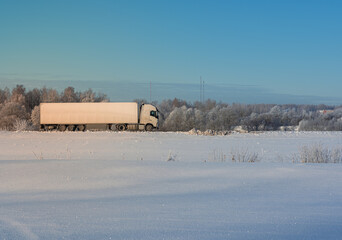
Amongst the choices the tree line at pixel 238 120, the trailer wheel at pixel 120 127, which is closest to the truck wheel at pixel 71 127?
the trailer wheel at pixel 120 127

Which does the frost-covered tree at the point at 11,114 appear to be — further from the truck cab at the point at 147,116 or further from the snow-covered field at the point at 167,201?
the snow-covered field at the point at 167,201

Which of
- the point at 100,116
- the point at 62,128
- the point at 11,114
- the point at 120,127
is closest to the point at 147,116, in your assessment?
the point at 120,127

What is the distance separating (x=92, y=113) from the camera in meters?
36.3

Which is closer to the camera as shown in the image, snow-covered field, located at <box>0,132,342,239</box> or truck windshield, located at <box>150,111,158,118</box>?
snow-covered field, located at <box>0,132,342,239</box>

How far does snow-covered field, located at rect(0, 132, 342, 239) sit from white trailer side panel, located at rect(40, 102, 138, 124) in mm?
25482

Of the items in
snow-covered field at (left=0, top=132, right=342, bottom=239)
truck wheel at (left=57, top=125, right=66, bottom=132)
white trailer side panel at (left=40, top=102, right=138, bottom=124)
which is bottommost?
truck wheel at (left=57, top=125, right=66, bottom=132)

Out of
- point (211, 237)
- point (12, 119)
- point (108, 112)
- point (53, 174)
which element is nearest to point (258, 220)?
point (211, 237)

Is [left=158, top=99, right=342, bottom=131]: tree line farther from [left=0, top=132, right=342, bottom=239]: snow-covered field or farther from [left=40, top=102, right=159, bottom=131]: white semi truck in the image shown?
[left=0, top=132, right=342, bottom=239]: snow-covered field

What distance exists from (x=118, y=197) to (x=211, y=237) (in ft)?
9.07

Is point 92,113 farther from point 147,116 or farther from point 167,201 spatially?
point 167,201

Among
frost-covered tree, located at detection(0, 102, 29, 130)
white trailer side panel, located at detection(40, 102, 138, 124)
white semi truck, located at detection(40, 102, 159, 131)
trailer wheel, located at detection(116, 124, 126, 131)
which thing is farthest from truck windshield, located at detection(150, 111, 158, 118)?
frost-covered tree, located at detection(0, 102, 29, 130)

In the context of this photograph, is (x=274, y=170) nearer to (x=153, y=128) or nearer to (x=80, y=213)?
(x=80, y=213)

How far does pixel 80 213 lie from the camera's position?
18.6 ft

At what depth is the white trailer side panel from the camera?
36.2 m
